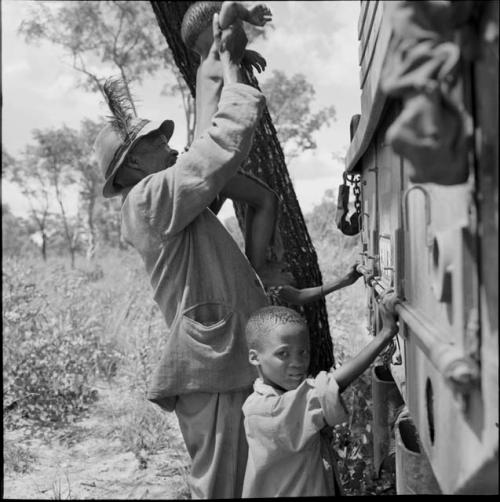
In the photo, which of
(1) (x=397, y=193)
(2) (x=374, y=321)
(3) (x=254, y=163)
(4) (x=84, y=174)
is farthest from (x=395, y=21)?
(4) (x=84, y=174)

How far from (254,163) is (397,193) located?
1.46 meters

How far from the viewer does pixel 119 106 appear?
6.87ft

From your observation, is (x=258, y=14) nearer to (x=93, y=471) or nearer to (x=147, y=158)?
(x=147, y=158)

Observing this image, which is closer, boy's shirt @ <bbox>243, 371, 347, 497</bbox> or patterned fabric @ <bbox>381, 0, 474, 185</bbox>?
patterned fabric @ <bbox>381, 0, 474, 185</bbox>

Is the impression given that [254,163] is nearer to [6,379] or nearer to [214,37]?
[214,37]

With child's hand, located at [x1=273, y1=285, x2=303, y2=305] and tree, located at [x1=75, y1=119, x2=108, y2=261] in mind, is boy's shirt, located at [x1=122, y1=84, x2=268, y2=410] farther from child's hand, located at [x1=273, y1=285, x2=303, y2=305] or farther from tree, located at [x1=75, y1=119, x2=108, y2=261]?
tree, located at [x1=75, y1=119, x2=108, y2=261]

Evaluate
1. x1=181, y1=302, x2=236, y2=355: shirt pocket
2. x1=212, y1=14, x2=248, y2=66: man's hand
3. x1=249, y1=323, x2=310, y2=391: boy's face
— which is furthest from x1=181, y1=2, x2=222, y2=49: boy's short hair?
x1=249, y1=323, x2=310, y2=391: boy's face

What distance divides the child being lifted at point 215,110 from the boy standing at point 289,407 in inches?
16.5

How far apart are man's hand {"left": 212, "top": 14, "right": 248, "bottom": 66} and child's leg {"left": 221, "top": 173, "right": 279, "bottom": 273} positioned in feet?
1.39

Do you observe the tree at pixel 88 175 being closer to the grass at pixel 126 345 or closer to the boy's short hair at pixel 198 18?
the grass at pixel 126 345

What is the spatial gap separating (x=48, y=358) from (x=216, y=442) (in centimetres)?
330

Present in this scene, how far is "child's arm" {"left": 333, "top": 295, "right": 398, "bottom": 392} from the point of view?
147 cm

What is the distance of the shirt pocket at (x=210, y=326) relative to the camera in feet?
6.20

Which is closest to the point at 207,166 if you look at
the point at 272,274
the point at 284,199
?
the point at 272,274
